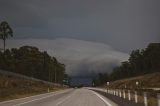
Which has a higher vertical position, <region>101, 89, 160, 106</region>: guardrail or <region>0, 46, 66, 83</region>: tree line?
<region>0, 46, 66, 83</region>: tree line

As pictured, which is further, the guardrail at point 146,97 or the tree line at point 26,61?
the tree line at point 26,61

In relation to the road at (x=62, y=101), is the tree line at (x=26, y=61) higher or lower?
higher

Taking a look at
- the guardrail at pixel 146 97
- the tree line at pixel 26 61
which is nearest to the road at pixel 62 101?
the guardrail at pixel 146 97

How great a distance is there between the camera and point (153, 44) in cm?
19625

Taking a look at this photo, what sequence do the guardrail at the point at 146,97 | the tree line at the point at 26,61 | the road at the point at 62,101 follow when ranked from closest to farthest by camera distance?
the guardrail at the point at 146,97
the road at the point at 62,101
the tree line at the point at 26,61

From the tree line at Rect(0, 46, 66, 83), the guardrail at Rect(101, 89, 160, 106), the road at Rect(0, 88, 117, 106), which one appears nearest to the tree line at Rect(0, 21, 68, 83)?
the tree line at Rect(0, 46, 66, 83)

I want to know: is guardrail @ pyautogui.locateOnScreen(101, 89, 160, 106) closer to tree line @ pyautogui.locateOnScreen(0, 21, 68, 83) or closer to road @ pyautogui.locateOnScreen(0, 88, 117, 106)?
road @ pyautogui.locateOnScreen(0, 88, 117, 106)

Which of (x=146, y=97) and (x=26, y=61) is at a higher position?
(x=26, y=61)

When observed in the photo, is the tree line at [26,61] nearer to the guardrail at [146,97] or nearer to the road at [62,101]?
the road at [62,101]

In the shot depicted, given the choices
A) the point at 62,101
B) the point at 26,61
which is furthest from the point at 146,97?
the point at 26,61

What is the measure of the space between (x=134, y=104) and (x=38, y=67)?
168 meters

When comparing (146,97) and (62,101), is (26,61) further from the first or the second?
(146,97)

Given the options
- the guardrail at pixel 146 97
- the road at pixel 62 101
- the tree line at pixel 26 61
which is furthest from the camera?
the tree line at pixel 26 61

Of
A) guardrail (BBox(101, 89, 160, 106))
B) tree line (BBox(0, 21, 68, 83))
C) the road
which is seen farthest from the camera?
tree line (BBox(0, 21, 68, 83))
